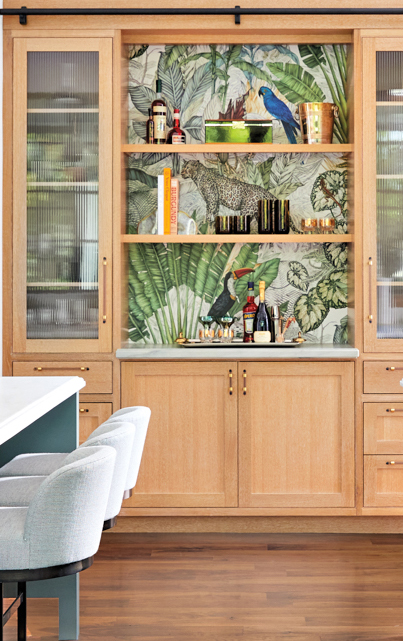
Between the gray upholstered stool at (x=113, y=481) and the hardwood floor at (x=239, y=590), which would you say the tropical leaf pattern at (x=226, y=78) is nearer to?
the hardwood floor at (x=239, y=590)

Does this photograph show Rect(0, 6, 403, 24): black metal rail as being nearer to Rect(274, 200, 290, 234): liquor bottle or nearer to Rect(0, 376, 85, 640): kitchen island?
Rect(274, 200, 290, 234): liquor bottle

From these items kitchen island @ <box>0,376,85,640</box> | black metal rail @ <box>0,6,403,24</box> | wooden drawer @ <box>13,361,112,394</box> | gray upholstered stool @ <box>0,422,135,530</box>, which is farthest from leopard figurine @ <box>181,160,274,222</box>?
gray upholstered stool @ <box>0,422,135,530</box>

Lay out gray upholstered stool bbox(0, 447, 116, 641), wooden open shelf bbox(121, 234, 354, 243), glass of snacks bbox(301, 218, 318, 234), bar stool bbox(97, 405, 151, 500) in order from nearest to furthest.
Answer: gray upholstered stool bbox(0, 447, 116, 641) < bar stool bbox(97, 405, 151, 500) < wooden open shelf bbox(121, 234, 354, 243) < glass of snacks bbox(301, 218, 318, 234)

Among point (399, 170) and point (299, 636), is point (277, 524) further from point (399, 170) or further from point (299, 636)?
point (399, 170)

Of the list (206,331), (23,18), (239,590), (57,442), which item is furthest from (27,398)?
(23,18)

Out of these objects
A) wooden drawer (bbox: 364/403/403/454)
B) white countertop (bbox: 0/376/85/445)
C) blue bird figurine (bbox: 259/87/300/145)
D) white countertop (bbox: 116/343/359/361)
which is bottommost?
wooden drawer (bbox: 364/403/403/454)

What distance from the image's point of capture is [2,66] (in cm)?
316

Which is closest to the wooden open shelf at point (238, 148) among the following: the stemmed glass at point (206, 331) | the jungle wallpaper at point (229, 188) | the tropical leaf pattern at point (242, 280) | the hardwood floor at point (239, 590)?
the jungle wallpaper at point (229, 188)

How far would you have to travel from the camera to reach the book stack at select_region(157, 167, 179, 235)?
11.0 ft

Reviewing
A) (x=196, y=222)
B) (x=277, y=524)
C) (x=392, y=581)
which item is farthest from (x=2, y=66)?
(x=392, y=581)

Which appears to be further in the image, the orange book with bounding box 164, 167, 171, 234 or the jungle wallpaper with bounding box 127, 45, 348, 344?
the jungle wallpaper with bounding box 127, 45, 348, 344

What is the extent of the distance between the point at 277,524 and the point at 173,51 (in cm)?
263

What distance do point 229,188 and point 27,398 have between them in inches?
87.0

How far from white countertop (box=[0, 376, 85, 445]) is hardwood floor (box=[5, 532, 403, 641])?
0.90 meters
